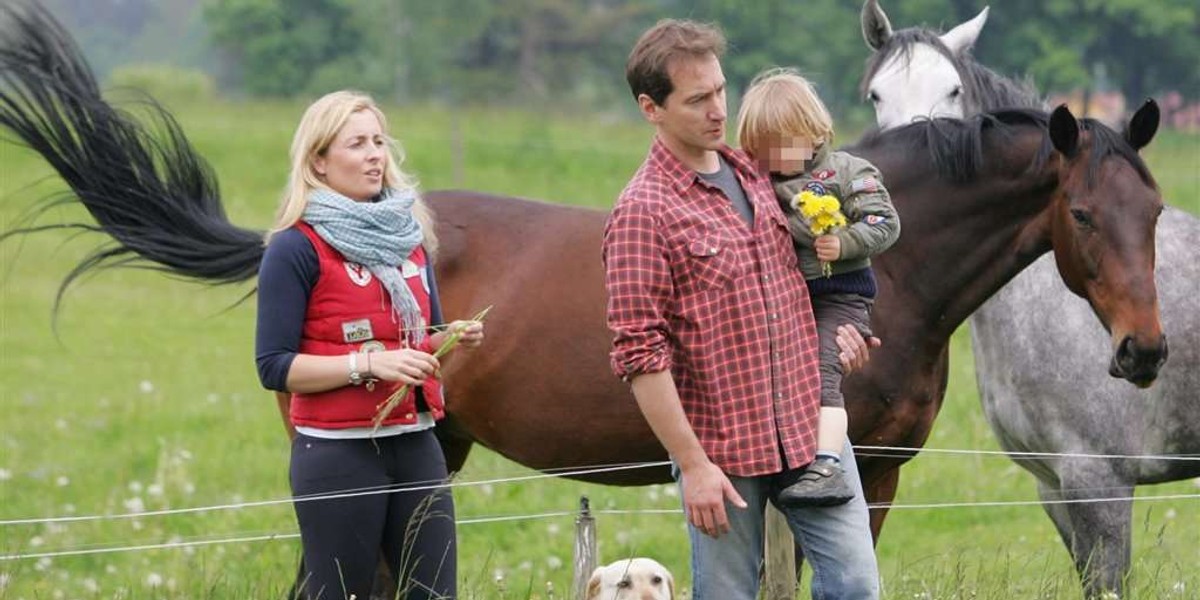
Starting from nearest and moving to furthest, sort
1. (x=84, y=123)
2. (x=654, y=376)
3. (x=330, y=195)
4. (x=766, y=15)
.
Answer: (x=654, y=376) < (x=330, y=195) < (x=84, y=123) < (x=766, y=15)

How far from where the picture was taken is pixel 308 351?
4.34m

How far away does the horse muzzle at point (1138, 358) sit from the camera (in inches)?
195

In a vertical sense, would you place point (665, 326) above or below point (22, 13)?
below

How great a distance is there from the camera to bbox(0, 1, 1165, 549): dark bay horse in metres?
5.08

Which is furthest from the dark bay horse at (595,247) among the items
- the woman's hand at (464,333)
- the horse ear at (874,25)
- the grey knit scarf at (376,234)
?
the horse ear at (874,25)

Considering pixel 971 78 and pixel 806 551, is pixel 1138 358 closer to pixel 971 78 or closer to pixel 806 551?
pixel 806 551

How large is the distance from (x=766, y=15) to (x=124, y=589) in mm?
41738

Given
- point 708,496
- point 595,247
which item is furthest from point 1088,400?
point 708,496

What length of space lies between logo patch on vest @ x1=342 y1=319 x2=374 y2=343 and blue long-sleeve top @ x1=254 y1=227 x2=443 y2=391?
0.39 feet

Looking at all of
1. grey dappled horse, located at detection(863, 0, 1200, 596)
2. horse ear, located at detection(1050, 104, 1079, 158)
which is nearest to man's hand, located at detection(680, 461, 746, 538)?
horse ear, located at detection(1050, 104, 1079, 158)

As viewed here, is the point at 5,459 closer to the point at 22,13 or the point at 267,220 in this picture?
the point at 22,13

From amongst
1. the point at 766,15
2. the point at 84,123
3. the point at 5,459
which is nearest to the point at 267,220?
the point at 5,459

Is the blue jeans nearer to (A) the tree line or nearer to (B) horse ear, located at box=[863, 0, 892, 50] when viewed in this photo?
(B) horse ear, located at box=[863, 0, 892, 50]

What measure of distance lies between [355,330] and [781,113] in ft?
4.15
